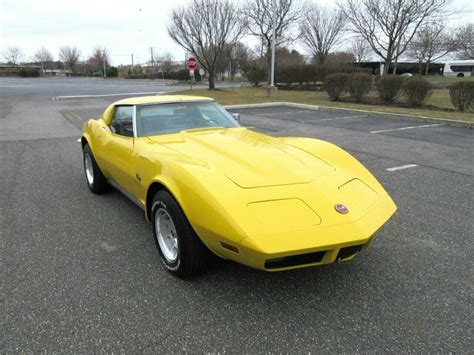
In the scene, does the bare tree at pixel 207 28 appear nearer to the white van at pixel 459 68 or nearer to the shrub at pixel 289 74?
the shrub at pixel 289 74

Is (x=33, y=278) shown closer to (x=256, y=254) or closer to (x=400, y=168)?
(x=256, y=254)

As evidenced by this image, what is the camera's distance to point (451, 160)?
22.5 feet

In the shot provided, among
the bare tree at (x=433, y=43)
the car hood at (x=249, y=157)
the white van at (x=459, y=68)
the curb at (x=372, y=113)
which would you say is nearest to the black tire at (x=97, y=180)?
the car hood at (x=249, y=157)

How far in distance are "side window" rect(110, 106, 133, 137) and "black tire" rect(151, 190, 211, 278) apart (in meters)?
1.32

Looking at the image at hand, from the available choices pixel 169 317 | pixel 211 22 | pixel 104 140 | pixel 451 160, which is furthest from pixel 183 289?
pixel 211 22

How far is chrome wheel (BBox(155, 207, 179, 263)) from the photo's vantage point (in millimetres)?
3006

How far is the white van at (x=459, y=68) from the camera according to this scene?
60781 mm

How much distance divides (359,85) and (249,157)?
15.4 metres

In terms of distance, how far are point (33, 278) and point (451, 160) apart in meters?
6.79

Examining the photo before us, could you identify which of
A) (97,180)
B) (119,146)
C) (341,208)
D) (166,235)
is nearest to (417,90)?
(97,180)

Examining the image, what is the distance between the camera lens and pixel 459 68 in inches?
2443

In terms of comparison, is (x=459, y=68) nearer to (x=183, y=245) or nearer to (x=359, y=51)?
(x=359, y=51)

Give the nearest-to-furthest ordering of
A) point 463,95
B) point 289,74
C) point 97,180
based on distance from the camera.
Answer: point 97,180, point 463,95, point 289,74

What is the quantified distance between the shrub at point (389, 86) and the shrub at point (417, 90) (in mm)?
389
